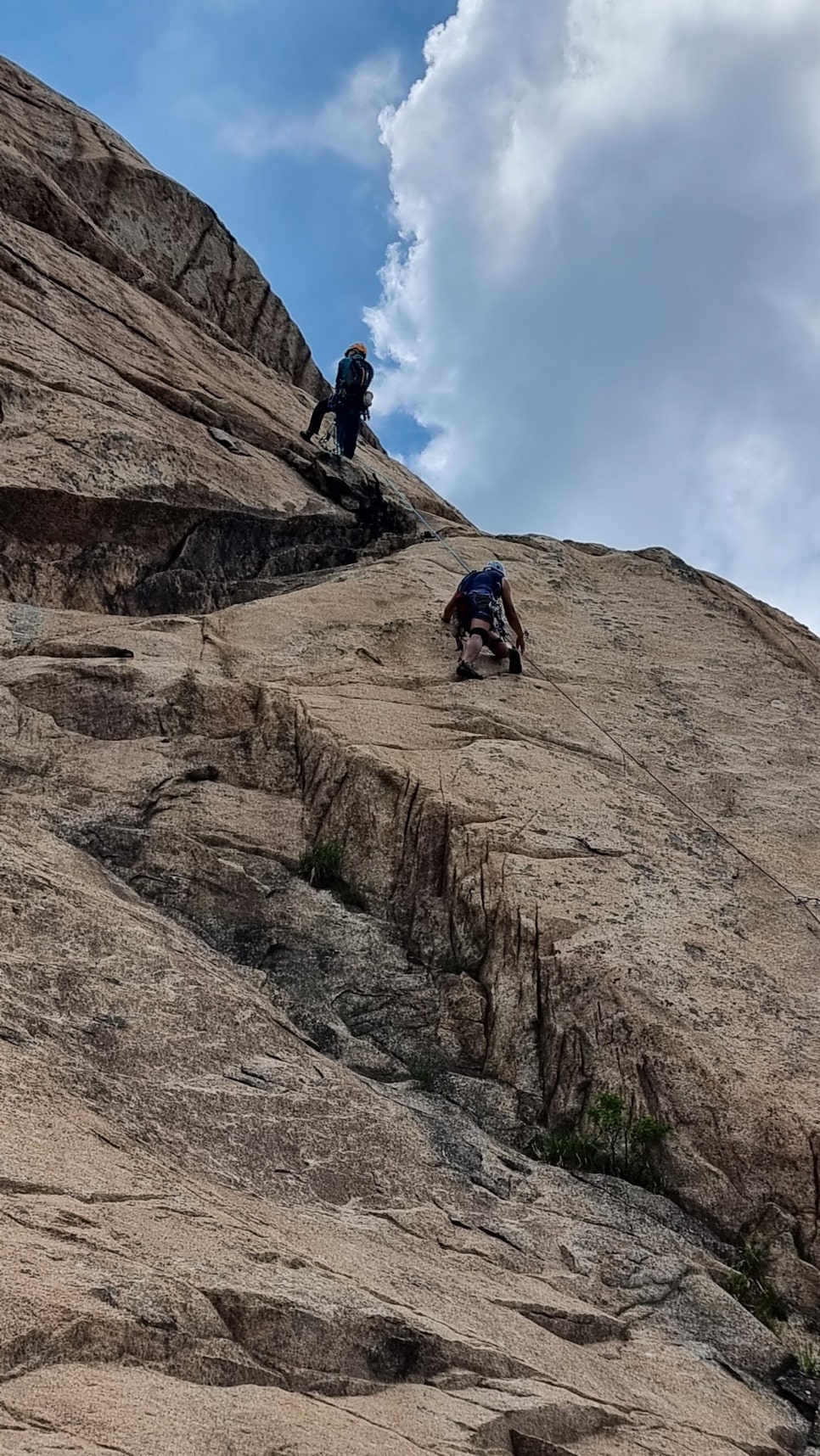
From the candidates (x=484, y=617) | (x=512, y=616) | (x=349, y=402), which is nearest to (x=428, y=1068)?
(x=484, y=617)

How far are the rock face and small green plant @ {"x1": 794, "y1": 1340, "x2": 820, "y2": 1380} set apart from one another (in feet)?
0.62

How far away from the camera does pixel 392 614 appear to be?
11930 mm

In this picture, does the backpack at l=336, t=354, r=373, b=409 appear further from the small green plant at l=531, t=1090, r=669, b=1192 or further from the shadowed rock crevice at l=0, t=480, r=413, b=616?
the small green plant at l=531, t=1090, r=669, b=1192

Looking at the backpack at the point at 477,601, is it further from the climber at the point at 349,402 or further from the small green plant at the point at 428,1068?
the climber at the point at 349,402

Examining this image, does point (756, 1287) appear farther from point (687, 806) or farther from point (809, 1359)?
point (687, 806)

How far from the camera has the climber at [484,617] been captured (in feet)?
35.8

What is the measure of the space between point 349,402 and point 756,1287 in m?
14.2

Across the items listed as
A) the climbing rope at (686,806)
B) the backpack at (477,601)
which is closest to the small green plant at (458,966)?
the climbing rope at (686,806)

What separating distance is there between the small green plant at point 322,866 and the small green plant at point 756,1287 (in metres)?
3.71

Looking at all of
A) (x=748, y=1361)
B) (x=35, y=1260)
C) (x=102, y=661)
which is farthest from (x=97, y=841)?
(x=748, y=1361)

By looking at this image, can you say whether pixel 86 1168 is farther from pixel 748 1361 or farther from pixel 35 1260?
pixel 748 1361

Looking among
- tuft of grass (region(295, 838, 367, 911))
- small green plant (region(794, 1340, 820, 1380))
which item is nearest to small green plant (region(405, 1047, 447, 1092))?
tuft of grass (region(295, 838, 367, 911))

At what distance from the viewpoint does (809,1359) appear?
550 cm

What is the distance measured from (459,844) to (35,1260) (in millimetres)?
5079
